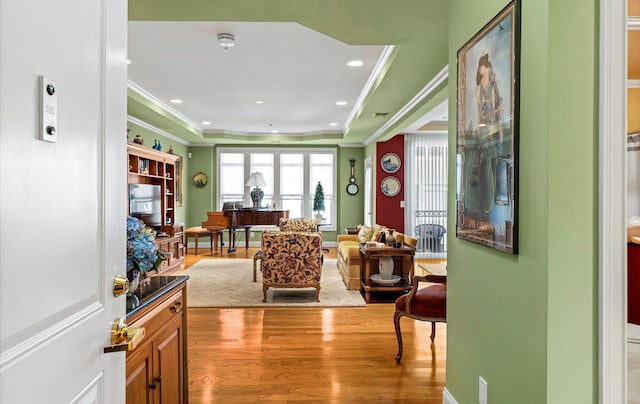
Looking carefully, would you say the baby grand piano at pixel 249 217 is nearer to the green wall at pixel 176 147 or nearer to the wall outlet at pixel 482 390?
the green wall at pixel 176 147

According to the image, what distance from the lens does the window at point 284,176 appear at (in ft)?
33.4

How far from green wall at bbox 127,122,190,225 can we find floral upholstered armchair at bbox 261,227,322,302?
366 cm

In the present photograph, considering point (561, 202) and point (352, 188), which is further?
point (352, 188)

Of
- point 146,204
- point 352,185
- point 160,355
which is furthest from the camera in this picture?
point 352,185

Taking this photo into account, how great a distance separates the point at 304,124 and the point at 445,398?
269 inches

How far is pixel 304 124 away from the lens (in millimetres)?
8477

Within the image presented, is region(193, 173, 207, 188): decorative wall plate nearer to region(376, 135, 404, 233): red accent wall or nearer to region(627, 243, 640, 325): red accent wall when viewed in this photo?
region(376, 135, 404, 233): red accent wall

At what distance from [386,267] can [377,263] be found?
284 mm

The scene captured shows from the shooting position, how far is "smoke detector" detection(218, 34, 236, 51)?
371 cm

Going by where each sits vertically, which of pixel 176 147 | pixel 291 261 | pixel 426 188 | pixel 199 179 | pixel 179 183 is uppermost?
pixel 176 147

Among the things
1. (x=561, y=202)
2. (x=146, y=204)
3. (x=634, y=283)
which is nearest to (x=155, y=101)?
(x=146, y=204)

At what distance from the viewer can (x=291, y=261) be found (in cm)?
486

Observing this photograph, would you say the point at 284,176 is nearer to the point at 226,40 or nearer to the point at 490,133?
the point at 226,40

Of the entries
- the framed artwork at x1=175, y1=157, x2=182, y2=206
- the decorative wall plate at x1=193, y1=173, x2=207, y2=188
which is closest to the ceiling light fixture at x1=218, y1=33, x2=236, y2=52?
the framed artwork at x1=175, y1=157, x2=182, y2=206
